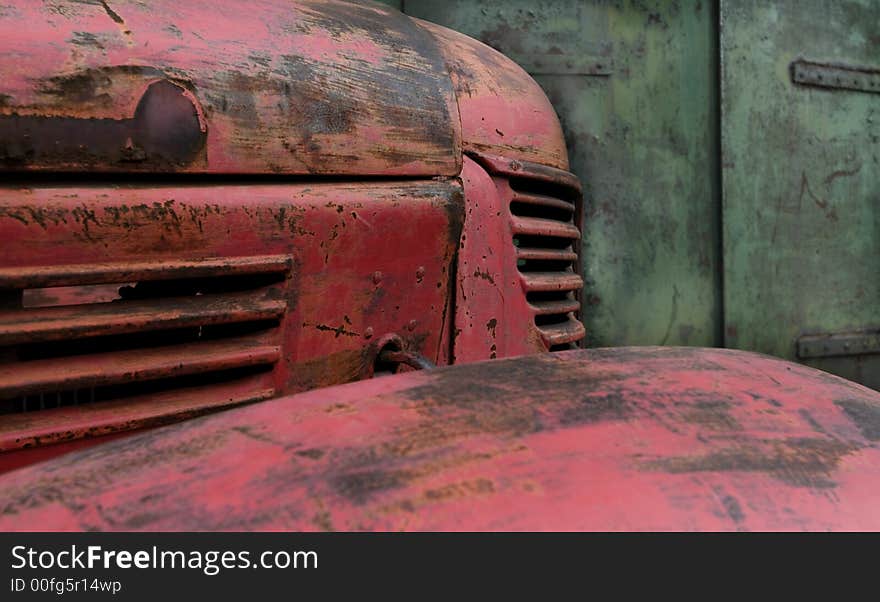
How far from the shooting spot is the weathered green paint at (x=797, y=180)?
268 centimetres

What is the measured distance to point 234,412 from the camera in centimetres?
76

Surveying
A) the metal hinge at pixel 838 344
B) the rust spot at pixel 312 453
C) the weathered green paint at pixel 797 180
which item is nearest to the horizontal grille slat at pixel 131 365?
the rust spot at pixel 312 453

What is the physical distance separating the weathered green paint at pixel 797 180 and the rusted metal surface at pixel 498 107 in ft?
4.32

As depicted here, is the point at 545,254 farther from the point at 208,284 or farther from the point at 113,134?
the point at 113,134

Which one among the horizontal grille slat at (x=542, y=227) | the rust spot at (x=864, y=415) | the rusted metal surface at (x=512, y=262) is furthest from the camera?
the horizontal grille slat at (x=542, y=227)

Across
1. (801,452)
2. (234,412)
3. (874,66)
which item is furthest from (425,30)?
(874,66)

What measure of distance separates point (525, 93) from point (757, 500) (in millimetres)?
1088

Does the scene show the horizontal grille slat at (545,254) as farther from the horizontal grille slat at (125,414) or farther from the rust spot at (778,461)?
the rust spot at (778,461)

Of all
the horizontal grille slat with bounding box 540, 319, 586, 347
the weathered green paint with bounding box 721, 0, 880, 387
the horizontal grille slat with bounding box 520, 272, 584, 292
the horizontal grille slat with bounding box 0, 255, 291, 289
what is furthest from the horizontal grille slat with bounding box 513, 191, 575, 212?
the weathered green paint with bounding box 721, 0, 880, 387

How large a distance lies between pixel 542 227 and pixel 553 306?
0.18 meters

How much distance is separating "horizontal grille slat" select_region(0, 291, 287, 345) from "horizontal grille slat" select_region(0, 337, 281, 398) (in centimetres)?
3

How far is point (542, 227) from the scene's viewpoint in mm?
1533

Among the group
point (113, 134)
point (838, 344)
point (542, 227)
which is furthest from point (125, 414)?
point (838, 344)
